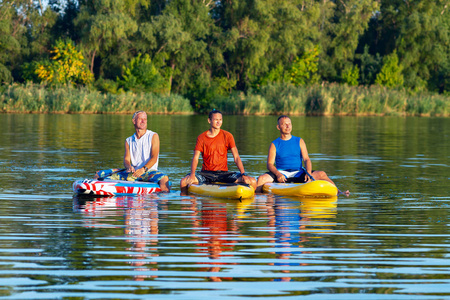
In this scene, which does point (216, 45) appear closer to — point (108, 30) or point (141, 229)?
point (108, 30)

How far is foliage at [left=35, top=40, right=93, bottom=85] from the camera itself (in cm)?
6431

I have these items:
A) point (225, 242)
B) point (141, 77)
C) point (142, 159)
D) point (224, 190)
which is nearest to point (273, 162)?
point (224, 190)

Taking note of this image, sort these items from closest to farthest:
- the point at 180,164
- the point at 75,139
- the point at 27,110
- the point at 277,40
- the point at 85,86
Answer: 1. the point at 180,164
2. the point at 75,139
3. the point at 27,110
4. the point at 85,86
5. the point at 277,40

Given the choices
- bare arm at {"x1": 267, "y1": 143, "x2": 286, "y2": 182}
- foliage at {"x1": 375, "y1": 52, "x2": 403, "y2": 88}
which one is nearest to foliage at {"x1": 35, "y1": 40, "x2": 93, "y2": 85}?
foliage at {"x1": 375, "y1": 52, "x2": 403, "y2": 88}

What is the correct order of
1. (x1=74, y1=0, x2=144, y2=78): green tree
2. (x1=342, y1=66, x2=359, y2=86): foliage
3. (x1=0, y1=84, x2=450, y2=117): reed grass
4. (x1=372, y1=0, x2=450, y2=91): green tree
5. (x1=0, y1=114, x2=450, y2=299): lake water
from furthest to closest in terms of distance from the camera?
(x1=342, y1=66, x2=359, y2=86): foliage
(x1=372, y1=0, x2=450, y2=91): green tree
(x1=74, y1=0, x2=144, y2=78): green tree
(x1=0, y1=84, x2=450, y2=117): reed grass
(x1=0, y1=114, x2=450, y2=299): lake water

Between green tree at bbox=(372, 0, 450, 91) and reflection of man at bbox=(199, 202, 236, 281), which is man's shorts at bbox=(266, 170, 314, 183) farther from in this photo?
green tree at bbox=(372, 0, 450, 91)

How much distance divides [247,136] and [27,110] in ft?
96.0

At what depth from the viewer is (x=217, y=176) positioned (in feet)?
44.6

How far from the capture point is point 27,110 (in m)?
57.4

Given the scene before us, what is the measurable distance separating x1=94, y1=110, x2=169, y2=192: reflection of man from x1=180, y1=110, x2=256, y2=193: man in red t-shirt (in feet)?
1.77

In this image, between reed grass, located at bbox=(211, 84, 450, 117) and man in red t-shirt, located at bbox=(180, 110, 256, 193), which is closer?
man in red t-shirt, located at bbox=(180, 110, 256, 193)

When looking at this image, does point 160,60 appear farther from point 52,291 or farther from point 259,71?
point 52,291

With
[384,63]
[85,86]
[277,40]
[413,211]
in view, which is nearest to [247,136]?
[413,211]

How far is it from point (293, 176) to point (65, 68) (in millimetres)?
52899
